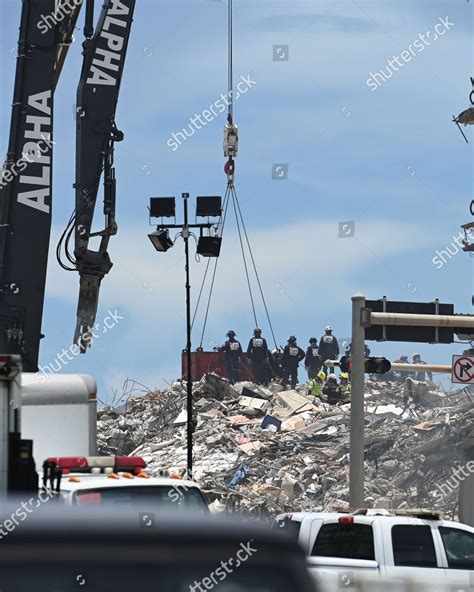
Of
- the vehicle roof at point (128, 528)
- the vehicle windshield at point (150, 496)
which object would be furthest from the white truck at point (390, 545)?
the vehicle roof at point (128, 528)

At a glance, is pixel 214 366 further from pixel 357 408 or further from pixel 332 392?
pixel 357 408

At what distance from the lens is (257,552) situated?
326 cm

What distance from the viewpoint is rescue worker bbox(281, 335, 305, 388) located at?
47531mm

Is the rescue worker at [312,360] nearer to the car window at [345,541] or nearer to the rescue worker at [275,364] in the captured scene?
the rescue worker at [275,364]

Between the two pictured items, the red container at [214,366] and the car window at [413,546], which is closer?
the car window at [413,546]

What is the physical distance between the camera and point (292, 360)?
48.7m

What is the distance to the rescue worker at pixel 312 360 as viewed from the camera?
1845 inches

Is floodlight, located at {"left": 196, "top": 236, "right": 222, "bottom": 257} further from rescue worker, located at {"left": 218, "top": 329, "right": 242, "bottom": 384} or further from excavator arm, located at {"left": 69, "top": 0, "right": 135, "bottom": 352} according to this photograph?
rescue worker, located at {"left": 218, "top": 329, "right": 242, "bottom": 384}

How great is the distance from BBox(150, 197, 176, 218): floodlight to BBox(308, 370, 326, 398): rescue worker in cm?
1797

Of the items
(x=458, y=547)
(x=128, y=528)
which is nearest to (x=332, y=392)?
(x=458, y=547)

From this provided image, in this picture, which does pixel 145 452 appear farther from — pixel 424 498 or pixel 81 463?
pixel 81 463

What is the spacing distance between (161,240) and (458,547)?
697 inches

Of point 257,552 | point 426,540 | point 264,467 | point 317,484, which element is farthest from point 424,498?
point 257,552

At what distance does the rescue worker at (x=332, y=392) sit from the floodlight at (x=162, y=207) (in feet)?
59.9
